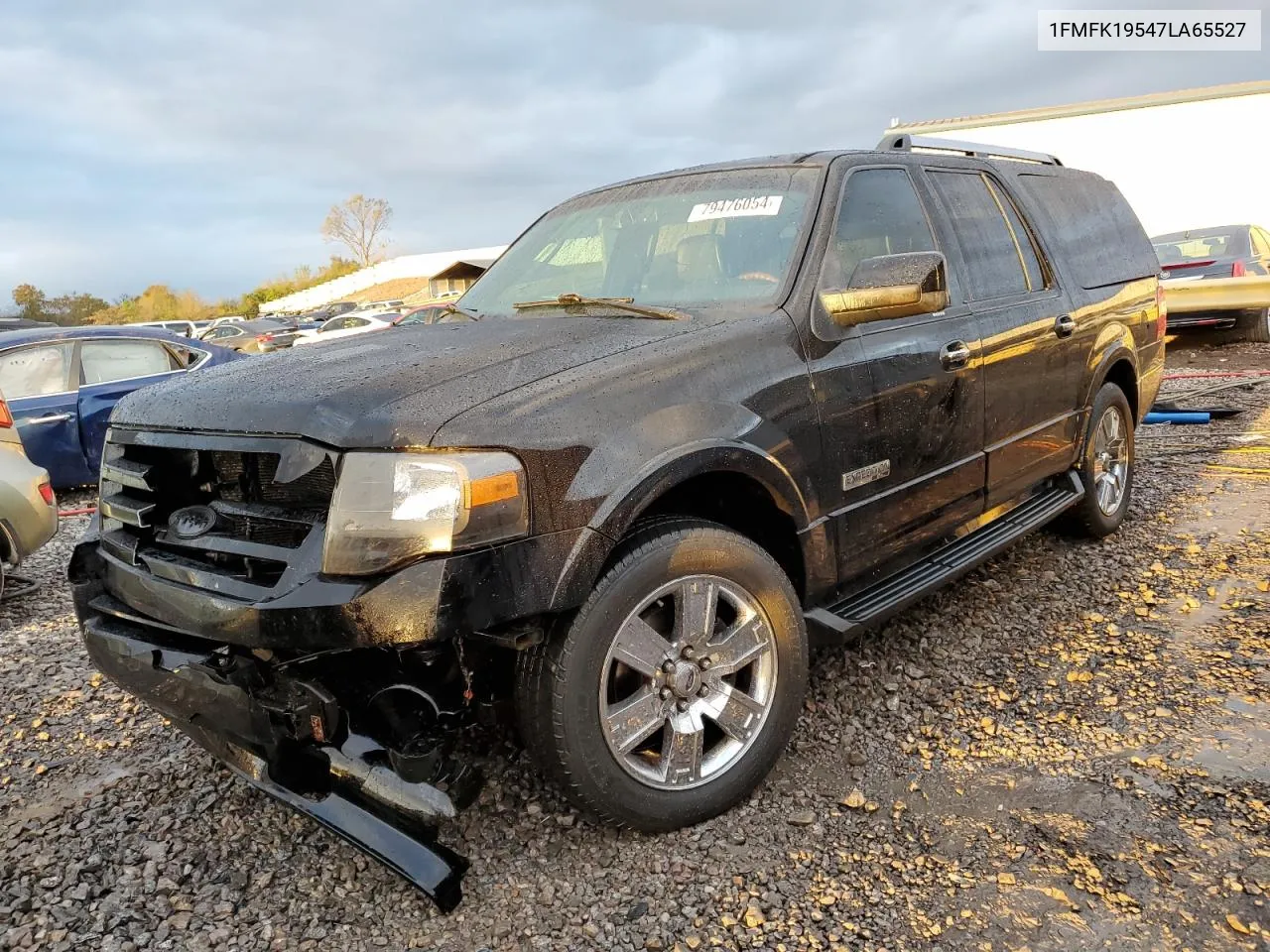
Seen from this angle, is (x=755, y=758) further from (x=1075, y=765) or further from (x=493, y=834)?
(x=1075, y=765)

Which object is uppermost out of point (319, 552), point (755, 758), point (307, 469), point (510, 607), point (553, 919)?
point (307, 469)

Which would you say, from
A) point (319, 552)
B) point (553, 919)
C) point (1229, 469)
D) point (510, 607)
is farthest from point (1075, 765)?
point (1229, 469)

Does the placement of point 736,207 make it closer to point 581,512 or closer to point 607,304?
point 607,304

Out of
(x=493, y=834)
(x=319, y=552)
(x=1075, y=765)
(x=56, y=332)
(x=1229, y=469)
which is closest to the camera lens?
(x=319, y=552)

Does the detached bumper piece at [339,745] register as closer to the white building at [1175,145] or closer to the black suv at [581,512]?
the black suv at [581,512]

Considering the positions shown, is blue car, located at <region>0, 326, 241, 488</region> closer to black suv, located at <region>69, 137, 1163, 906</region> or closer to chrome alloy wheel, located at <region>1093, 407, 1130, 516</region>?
black suv, located at <region>69, 137, 1163, 906</region>

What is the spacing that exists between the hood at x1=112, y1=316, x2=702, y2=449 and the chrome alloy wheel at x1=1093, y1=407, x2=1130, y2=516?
2.91 metres

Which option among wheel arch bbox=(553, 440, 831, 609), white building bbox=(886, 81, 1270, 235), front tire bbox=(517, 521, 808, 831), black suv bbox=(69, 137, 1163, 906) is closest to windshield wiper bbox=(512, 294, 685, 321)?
black suv bbox=(69, 137, 1163, 906)

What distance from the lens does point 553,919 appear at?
2238mm

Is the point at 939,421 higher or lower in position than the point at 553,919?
higher

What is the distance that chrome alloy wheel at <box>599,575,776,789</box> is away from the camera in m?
2.35

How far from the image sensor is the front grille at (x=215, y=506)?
2.12 m

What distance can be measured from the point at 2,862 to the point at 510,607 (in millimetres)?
1777

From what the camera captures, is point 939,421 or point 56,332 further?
point 56,332
